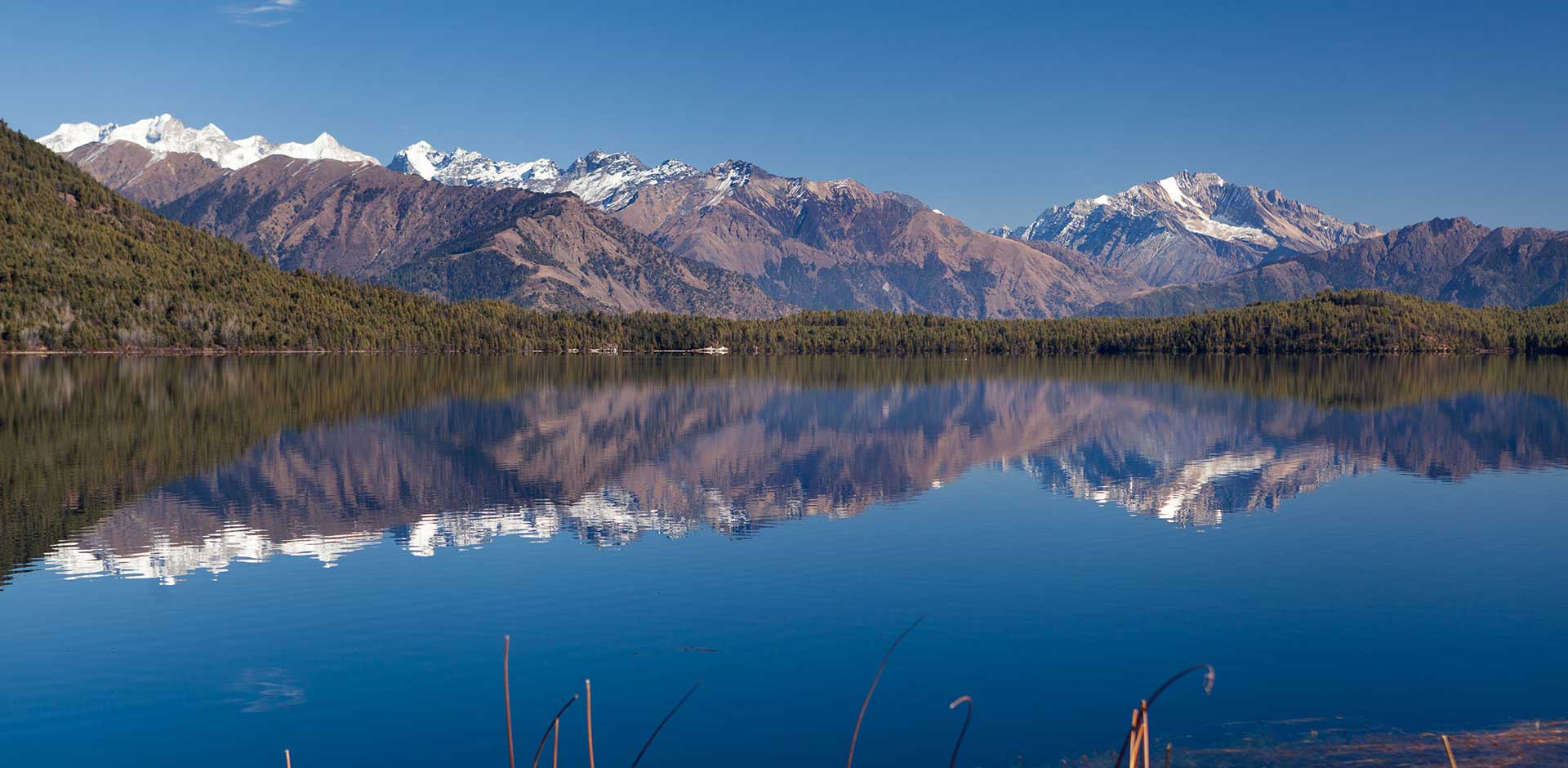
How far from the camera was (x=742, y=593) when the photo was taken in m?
38.7

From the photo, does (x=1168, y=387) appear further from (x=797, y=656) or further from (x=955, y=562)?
(x=797, y=656)

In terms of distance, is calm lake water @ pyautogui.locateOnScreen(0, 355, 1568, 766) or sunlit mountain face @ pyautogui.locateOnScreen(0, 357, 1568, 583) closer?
calm lake water @ pyautogui.locateOnScreen(0, 355, 1568, 766)

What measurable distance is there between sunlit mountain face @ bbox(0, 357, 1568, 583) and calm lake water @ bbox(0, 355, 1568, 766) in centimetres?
48

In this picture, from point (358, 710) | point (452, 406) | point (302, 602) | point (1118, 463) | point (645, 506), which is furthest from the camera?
point (452, 406)

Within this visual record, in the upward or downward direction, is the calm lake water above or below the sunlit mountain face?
below

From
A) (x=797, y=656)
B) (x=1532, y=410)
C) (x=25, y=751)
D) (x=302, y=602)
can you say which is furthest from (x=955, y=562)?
(x=1532, y=410)

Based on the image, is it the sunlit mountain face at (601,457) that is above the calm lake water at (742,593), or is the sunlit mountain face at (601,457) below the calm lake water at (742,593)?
above

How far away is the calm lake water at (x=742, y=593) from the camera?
2644 centimetres

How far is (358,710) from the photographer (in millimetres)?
26797

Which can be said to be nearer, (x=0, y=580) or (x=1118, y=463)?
(x=0, y=580)

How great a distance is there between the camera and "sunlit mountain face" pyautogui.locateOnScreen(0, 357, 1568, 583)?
4931 cm

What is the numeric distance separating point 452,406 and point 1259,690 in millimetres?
100838

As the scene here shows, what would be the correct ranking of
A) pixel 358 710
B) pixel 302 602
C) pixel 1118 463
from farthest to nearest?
1. pixel 1118 463
2. pixel 302 602
3. pixel 358 710

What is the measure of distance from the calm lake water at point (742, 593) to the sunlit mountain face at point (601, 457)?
484 millimetres
